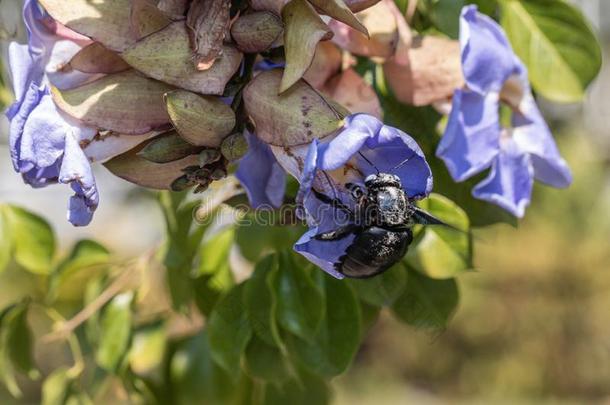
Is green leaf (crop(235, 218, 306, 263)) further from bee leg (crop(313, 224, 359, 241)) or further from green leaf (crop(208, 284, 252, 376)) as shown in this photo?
bee leg (crop(313, 224, 359, 241))

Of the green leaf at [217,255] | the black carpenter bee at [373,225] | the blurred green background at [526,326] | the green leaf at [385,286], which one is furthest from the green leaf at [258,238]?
the blurred green background at [526,326]

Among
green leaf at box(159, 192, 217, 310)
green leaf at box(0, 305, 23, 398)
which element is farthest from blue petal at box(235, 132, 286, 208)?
green leaf at box(0, 305, 23, 398)

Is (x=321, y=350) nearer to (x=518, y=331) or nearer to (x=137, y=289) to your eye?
(x=137, y=289)

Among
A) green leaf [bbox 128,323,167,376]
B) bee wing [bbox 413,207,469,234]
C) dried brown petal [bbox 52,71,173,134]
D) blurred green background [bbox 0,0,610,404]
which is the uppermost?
dried brown petal [bbox 52,71,173,134]

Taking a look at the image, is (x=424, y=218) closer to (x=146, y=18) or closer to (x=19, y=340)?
(x=146, y=18)

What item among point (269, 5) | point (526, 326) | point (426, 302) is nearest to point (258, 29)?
point (269, 5)

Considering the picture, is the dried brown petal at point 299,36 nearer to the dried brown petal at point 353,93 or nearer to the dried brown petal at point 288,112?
the dried brown petal at point 288,112

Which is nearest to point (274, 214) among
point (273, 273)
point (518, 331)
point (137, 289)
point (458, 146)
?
point (273, 273)

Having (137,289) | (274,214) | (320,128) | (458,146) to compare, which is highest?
(320,128)
